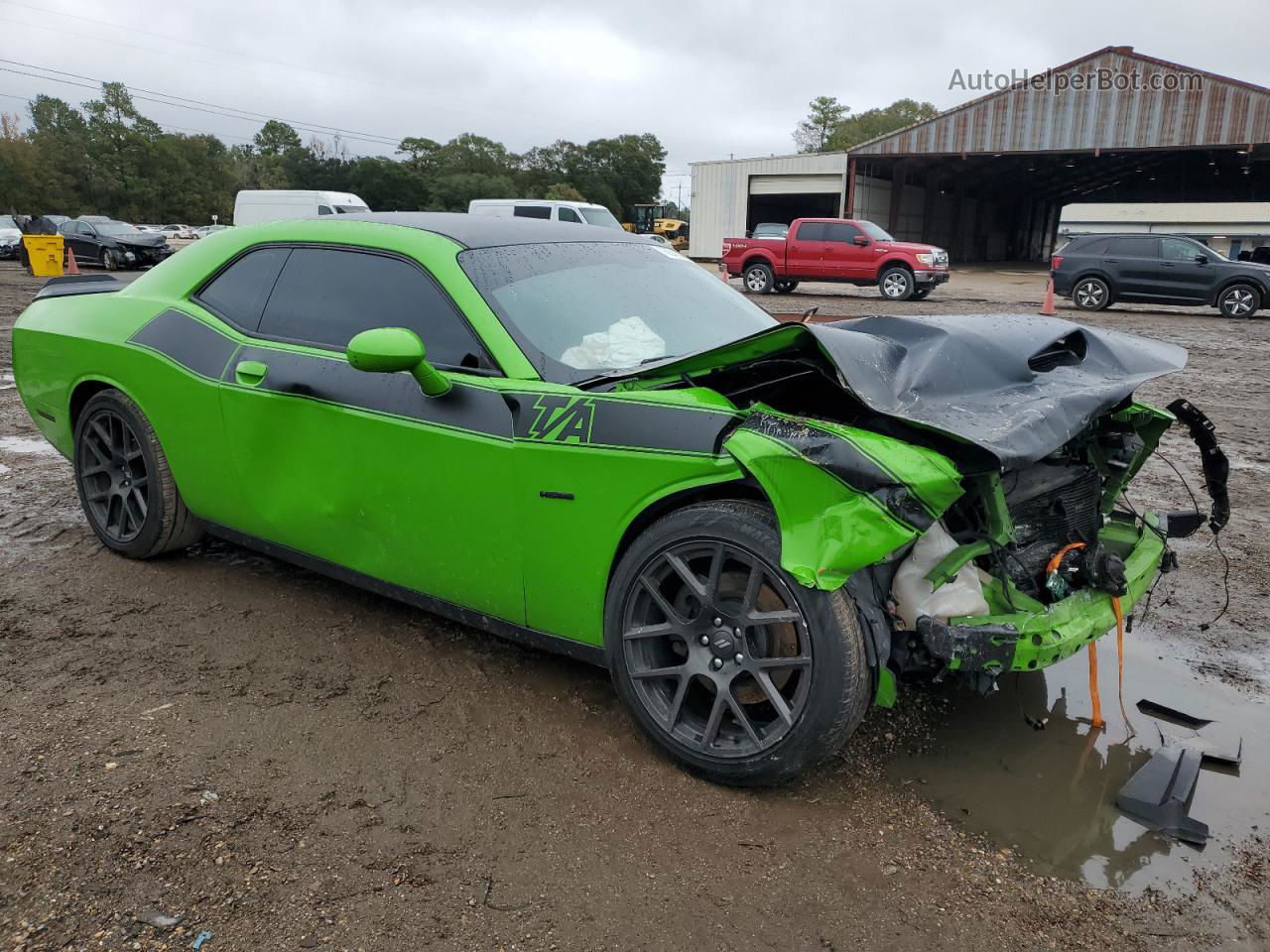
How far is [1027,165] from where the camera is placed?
134ft

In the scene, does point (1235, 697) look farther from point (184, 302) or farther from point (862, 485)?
point (184, 302)

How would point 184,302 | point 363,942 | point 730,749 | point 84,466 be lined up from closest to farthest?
point 363,942
point 730,749
point 184,302
point 84,466

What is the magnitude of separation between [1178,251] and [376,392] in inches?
762

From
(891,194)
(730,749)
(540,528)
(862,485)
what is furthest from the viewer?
(891,194)

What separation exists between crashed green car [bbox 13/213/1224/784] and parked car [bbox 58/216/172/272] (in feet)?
83.3

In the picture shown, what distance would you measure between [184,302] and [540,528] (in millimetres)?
2156

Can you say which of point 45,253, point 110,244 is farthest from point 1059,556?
point 110,244

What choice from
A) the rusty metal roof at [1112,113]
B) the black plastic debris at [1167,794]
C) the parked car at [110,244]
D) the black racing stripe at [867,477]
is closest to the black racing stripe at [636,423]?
the black racing stripe at [867,477]

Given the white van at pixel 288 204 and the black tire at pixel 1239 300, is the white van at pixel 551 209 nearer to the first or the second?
the white van at pixel 288 204

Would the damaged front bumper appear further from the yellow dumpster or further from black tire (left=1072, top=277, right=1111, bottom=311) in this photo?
the yellow dumpster

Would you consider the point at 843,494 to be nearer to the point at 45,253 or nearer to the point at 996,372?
the point at 996,372

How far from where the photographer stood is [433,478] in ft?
10.1

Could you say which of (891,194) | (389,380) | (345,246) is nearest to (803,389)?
(389,380)

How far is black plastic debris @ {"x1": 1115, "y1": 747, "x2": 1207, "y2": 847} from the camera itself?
2535 millimetres
